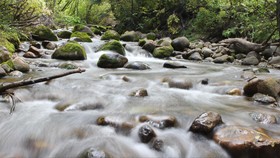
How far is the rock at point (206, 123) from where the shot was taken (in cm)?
348

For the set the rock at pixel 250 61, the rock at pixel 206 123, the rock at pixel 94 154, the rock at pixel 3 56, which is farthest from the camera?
the rock at pixel 250 61

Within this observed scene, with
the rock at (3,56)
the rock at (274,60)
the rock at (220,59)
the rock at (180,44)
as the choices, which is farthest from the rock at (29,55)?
the rock at (274,60)

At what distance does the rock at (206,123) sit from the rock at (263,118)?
2.19 ft

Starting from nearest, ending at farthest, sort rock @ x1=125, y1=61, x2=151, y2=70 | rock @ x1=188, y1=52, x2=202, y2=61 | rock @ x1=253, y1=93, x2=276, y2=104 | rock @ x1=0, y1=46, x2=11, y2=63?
rock @ x1=253, y1=93, x2=276, y2=104 → rock @ x1=0, y1=46, x2=11, y2=63 → rock @ x1=125, y1=61, x2=151, y2=70 → rock @ x1=188, y1=52, x2=202, y2=61

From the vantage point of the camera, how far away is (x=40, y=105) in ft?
14.8

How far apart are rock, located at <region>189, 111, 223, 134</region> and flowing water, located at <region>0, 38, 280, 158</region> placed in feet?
0.29

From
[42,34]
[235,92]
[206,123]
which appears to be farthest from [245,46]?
[206,123]

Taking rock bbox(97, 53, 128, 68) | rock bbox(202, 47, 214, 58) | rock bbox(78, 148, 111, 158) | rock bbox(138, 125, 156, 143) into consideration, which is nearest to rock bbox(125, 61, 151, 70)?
rock bbox(97, 53, 128, 68)

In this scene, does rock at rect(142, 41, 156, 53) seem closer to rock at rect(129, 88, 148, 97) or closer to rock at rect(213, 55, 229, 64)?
rock at rect(213, 55, 229, 64)

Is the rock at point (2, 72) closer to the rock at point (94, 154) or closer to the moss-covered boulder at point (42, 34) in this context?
the rock at point (94, 154)

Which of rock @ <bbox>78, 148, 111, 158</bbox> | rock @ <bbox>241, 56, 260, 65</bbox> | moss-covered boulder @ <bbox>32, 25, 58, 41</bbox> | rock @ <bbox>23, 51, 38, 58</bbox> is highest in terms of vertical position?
moss-covered boulder @ <bbox>32, 25, 58, 41</bbox>

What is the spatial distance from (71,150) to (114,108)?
1.36 m

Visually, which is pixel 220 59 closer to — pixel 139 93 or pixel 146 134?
pixel 139 93

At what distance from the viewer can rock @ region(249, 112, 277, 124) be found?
389 cm
